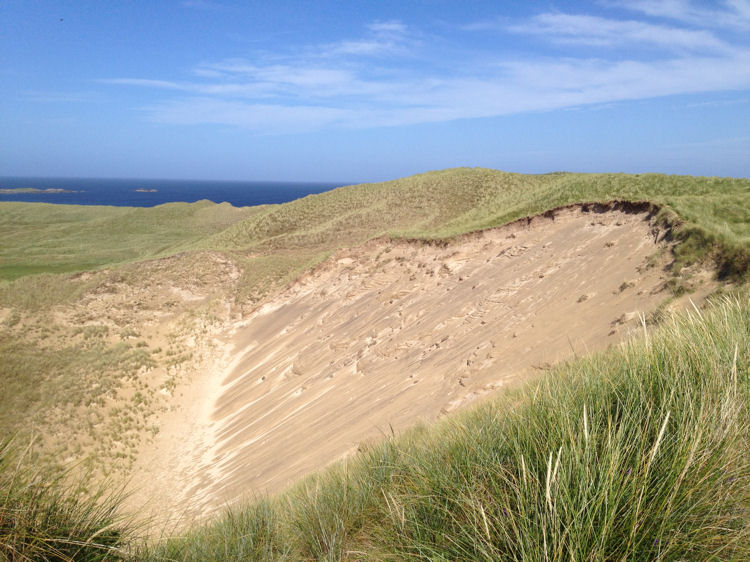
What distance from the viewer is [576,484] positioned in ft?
7.00

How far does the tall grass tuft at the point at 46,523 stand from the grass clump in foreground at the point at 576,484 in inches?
16.2

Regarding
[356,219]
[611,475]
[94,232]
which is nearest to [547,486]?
[611,475]

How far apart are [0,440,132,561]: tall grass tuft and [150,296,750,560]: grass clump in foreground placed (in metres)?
0.41

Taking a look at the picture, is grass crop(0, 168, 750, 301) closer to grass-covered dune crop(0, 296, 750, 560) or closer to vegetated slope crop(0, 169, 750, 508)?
vegetated slope crop(0, 169, 750, 508)

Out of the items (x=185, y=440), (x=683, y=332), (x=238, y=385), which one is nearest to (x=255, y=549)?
(x=683, y=332)

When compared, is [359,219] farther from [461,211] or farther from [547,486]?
[547,486]

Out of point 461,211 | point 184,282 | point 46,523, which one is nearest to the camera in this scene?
point 46,523

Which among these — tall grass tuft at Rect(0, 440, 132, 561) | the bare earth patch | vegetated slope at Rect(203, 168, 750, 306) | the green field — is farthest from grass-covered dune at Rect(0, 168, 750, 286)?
tall grass tuft at Rect(0, 440, 132, 561)

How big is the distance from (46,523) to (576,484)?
3.37 meters

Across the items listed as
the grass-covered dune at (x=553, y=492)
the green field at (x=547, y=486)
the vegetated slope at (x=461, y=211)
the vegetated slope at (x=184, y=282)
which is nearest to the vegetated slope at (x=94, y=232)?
the vegetated slope at (x=184, y=282)

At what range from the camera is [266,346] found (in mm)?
19094

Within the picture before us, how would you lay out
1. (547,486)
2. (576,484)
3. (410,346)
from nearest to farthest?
(547,486), (576,484), (410,346)

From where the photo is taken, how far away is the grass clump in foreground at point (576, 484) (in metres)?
1.99

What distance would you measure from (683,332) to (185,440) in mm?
13868
